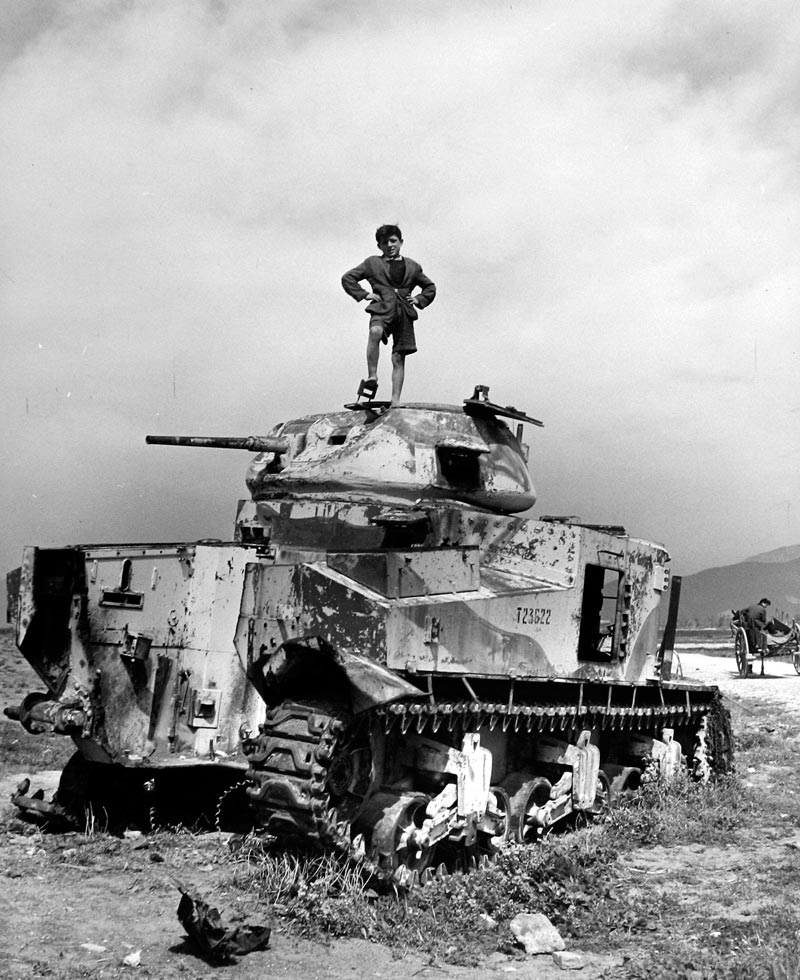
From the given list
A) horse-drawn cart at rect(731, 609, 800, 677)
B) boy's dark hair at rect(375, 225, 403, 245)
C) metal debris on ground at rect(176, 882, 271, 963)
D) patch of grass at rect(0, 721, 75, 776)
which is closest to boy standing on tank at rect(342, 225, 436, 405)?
boy's dark hair at rect(375, 225, 403, 245)

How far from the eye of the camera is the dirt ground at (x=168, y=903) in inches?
250

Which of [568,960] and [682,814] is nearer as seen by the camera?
[568,960]

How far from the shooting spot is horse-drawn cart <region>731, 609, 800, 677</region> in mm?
26188

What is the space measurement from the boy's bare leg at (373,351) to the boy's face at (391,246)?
782mm

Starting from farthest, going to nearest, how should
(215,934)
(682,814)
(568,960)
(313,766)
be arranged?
(682,814) < (313,766) < (568,960) < (215,934)

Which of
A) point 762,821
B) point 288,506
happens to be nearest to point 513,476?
point 288,506

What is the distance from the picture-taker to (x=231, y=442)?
1170cm

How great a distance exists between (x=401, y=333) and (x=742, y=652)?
17065 millimetres

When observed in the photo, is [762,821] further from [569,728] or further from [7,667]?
[7,667]

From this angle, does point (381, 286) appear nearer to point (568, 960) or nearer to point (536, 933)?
point (536, 933)

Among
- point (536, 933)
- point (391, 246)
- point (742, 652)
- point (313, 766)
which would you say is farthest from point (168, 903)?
point (742, 652)

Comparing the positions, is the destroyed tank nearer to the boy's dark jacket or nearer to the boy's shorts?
the boy's shorts

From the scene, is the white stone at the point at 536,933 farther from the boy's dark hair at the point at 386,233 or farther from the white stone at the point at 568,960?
the boy's dark hair at the point at 386,233

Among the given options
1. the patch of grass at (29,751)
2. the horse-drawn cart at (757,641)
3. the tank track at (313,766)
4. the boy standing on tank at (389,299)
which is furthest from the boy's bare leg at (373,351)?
the horse-drawn cart at (757,641)
